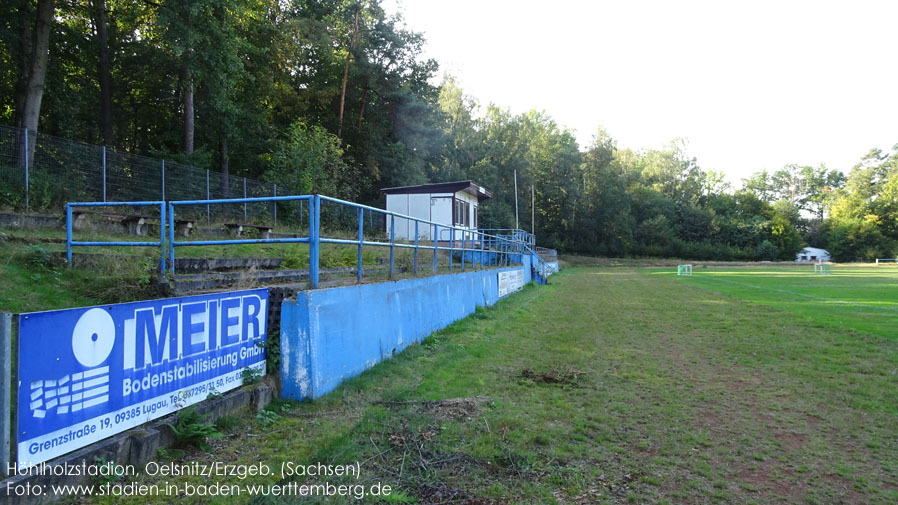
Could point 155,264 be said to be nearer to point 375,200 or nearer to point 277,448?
point 277,448

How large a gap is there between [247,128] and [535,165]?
4445 cm

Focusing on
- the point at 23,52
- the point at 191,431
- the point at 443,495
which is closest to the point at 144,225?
the point at 191,431

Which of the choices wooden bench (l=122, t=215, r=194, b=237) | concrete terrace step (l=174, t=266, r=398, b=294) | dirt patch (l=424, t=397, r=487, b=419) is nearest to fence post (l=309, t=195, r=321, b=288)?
concrete terrace step (l=174, t=266, r=398, b=294)

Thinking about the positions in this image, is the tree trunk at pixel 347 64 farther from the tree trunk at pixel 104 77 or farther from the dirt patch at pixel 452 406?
the dirt patch at pixel 452 406

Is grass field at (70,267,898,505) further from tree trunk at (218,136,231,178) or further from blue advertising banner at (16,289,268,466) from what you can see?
tree trunk at (218,136,231,178)

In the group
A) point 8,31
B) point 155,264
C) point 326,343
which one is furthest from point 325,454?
point 8,31

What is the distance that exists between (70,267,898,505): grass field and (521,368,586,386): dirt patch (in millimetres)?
27

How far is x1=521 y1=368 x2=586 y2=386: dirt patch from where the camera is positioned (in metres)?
6.32

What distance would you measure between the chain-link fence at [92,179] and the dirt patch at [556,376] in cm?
1124

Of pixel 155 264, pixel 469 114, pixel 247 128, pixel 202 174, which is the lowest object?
pixel 155 264

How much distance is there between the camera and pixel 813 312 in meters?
13.7

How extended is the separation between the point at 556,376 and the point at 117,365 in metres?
4.94

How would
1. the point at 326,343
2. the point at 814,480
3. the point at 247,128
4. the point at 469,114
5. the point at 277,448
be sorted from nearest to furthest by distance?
the point at 814,480, the point at 277,448, the point at 326,343, the point at 247,128, the point at 469,114

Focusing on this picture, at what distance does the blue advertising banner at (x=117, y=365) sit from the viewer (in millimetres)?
2904
